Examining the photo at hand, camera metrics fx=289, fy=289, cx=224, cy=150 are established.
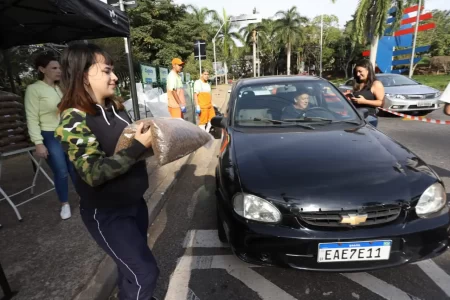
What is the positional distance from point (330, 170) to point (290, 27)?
153ft

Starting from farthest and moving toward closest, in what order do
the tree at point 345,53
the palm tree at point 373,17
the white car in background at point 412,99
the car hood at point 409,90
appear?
1. the tree at point 345,53
2. the palm tree at point 373,17
3. the car hood at point 409,90
4. the white car in background at point 412,99

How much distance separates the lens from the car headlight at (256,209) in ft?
6.24

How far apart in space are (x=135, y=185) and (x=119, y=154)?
10.6 inches

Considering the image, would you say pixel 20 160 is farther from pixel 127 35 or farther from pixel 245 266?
pixel 245 266

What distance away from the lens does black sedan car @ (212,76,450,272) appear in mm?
1823

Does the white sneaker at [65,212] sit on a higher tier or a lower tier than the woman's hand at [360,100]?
lower

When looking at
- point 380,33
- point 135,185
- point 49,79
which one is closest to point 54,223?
point 49,79

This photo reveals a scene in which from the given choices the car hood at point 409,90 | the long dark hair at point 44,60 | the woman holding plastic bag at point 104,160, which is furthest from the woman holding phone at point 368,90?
the car hood at point 409,90

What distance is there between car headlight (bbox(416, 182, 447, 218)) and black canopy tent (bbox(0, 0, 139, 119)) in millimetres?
3302

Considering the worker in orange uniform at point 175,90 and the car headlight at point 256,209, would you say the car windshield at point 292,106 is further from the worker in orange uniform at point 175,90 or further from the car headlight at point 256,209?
the worker in orange uniform at point 175,90

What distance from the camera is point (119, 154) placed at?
1296mm

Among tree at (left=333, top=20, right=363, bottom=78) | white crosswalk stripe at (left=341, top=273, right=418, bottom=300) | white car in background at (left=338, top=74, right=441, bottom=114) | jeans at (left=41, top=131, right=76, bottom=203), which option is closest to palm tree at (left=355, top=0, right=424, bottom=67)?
white car in background at (left=338, top=74, right=441, bottom=114)

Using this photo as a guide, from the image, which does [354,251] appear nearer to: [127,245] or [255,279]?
[255,279]

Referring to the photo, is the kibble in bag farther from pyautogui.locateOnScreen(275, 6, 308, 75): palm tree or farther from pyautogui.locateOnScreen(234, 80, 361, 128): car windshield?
pyautogui.locateOnScreen(275, 6, 308, 75): palm tree
